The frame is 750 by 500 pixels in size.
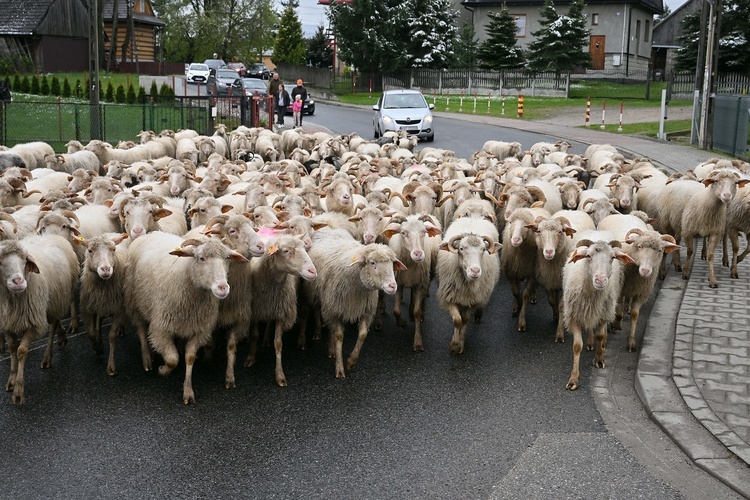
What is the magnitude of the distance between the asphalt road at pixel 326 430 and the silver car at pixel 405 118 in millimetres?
19207

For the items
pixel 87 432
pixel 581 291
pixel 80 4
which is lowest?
pixel 87 432

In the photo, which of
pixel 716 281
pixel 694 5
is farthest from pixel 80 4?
pixel 716 281

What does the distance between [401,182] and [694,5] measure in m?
66.3

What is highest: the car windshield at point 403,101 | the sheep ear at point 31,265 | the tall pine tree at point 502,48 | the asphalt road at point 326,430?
the tall pine tree at point 502,48

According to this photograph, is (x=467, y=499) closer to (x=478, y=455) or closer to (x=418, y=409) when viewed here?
(x=478, y=455)

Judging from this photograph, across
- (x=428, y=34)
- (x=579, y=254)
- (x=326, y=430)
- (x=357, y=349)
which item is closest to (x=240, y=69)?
(x=428, y=34)

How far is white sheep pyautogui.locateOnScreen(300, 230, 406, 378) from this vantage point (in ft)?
24.3

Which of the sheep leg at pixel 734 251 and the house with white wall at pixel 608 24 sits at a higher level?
the house with white wall at pixel 608 24

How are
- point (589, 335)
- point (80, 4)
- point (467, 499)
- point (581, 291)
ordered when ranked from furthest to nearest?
point (80, 4) → point (589, 335) → point (581, 291) → point (467, 499)

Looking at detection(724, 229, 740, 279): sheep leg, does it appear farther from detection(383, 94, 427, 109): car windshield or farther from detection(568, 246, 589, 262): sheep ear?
detection(383, 94, 427, 109): car windshield

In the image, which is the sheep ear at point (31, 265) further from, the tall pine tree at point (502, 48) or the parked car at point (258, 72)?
the parked car at point (258, 72)

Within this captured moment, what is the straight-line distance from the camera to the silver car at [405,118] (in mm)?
27000

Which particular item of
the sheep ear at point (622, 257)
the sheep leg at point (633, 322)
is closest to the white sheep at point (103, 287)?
the sheep ear at point (622, 257)

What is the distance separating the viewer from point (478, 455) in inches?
231
